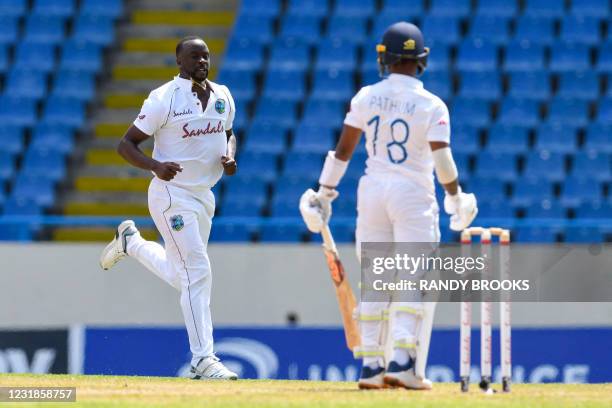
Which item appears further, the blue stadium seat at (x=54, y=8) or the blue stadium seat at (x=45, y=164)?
the blue stadium seat at (x=54, y=8)

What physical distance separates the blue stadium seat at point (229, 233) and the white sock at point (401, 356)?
25.0 feet

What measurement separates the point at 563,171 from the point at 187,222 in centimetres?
784

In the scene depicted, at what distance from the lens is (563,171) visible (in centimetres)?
1677

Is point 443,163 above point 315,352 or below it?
below

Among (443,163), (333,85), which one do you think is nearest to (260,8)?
(333,85)

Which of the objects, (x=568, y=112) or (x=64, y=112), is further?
(x=64, y=112)

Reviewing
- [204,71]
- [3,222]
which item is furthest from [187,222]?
[3,222]

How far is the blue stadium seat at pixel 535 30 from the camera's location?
18484mm

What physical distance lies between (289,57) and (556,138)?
3.46 m

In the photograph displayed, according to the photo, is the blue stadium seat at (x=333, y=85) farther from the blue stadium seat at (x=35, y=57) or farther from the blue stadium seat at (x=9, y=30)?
the blue stadium seat at (x=9, y=30)

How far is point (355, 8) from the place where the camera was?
62.8 feet

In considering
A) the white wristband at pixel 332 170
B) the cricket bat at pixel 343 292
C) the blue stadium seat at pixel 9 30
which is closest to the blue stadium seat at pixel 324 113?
the blue stadium seat at pixel 9 30

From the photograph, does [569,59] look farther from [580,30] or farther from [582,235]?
[582,235]

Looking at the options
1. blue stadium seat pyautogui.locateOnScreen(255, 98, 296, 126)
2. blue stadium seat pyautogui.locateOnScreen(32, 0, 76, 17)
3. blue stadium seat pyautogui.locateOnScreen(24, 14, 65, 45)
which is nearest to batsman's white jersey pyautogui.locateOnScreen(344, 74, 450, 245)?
blue stadium seat pyautogui.locateOnScreen(255, 98, 296, 126)
